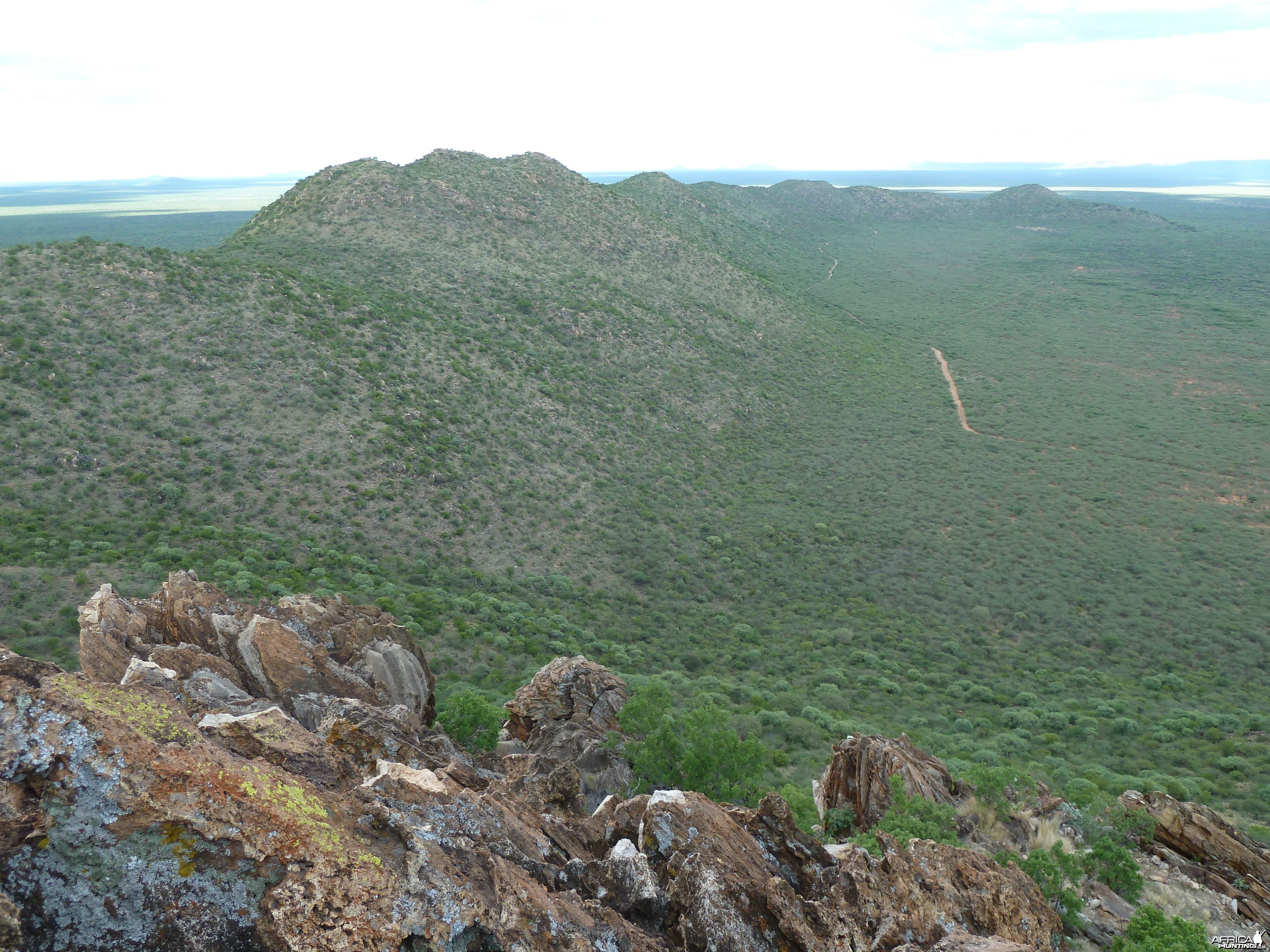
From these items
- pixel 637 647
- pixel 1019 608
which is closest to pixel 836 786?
pixel 637 647

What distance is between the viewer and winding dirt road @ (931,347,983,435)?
7188 centimetres

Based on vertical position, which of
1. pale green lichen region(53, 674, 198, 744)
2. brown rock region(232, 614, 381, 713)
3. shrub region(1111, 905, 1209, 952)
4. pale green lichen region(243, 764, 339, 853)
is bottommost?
shrub region(1111, 905, 1209, 952)

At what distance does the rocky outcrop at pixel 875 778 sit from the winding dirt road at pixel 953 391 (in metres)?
58.9

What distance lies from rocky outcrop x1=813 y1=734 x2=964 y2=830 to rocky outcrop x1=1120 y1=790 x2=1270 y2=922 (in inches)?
196

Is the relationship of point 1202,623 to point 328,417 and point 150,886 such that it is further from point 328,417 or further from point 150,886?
point 328,417

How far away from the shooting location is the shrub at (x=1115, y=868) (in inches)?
595

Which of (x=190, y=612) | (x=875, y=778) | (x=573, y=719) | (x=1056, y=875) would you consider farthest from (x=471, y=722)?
→ (x=1056, y=875)

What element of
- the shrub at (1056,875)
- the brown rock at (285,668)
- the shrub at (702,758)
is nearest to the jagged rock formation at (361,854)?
the brown rock at (285,668)

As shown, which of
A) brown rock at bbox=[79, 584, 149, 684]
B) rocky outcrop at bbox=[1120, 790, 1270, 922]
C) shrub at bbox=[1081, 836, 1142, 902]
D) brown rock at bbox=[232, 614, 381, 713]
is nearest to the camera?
shrub at bbox=[1081, 836, 1142, 902]

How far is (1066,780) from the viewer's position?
24500 mm

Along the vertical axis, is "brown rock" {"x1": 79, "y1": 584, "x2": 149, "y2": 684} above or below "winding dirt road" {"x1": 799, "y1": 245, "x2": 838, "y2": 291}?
below

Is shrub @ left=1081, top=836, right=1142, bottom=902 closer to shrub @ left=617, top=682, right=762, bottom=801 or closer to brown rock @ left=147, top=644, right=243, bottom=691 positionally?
shrub @ left=617, top=682, right=762, bottom=801

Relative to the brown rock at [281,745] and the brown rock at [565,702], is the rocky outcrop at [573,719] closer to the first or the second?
the brown rock at [565,702]

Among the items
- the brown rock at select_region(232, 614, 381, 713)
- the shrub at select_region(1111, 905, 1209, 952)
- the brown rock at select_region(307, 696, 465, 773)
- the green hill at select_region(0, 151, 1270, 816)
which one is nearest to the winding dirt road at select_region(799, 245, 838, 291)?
the green hill at select_region(0, 151, 1270, 816)
